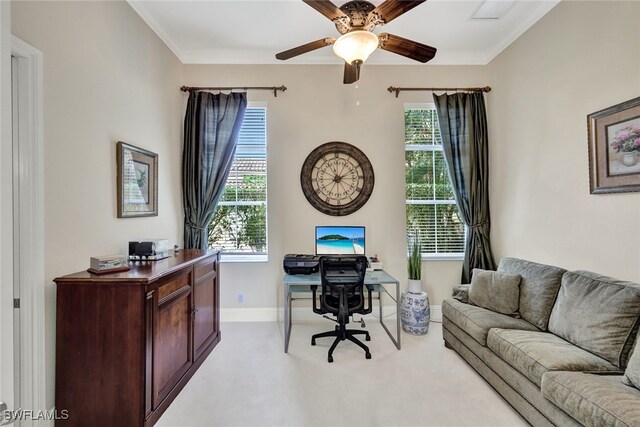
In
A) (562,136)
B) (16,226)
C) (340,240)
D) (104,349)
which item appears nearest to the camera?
(16,226)

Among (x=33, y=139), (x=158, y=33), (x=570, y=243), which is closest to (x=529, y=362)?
(x=570, y=243)

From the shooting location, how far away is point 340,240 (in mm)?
3496

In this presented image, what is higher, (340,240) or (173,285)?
(340,240)

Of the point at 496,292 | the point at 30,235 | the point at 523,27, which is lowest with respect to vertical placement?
the point at 496,292

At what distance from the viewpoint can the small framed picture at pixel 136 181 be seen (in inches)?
95.2

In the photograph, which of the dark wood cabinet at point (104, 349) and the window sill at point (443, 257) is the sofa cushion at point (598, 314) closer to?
the window sill at point (443, 257)

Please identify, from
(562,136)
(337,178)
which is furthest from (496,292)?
(337,178)

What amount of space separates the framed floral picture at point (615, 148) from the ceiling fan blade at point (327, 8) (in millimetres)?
2113

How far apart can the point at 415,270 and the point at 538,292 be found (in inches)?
48.3

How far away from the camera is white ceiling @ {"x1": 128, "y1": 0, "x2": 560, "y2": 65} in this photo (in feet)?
8.98

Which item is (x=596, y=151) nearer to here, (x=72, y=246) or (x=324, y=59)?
(x=324, y=59)

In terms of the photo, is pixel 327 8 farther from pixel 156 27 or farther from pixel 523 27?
pixel 523 27

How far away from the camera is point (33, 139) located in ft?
5.57

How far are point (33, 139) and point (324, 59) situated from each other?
9.81 feet
